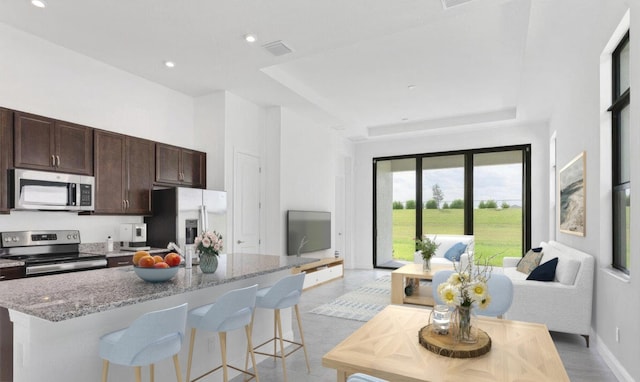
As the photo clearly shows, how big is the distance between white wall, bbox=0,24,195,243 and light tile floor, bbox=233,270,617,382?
2.63m

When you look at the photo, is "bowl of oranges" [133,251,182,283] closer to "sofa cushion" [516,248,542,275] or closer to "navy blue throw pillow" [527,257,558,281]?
"navy blue throw pillow" [527,257,558,281]

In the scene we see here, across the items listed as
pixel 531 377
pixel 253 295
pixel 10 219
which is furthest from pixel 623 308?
pixel 10 219

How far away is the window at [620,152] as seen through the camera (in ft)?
10.5

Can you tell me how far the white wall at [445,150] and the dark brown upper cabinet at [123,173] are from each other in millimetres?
5407

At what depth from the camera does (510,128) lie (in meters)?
7.59

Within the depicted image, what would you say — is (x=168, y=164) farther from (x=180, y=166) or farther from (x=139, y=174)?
(x=139, y=174)

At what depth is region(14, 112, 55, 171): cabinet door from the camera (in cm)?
339

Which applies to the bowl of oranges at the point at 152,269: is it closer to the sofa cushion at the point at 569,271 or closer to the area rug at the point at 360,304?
the area rug at the point at 360,304

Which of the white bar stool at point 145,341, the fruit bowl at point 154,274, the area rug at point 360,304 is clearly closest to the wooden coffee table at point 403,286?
the area rug at point 360,304

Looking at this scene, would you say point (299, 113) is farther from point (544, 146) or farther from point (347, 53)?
point (544, 146)

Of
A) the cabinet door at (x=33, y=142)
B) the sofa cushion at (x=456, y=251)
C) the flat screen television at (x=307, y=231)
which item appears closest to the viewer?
the cabinet door at (x=33, y=142)

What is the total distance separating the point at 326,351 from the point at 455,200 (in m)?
5.64

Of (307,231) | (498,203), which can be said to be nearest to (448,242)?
(498,203)

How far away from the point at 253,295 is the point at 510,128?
22.9 ft
